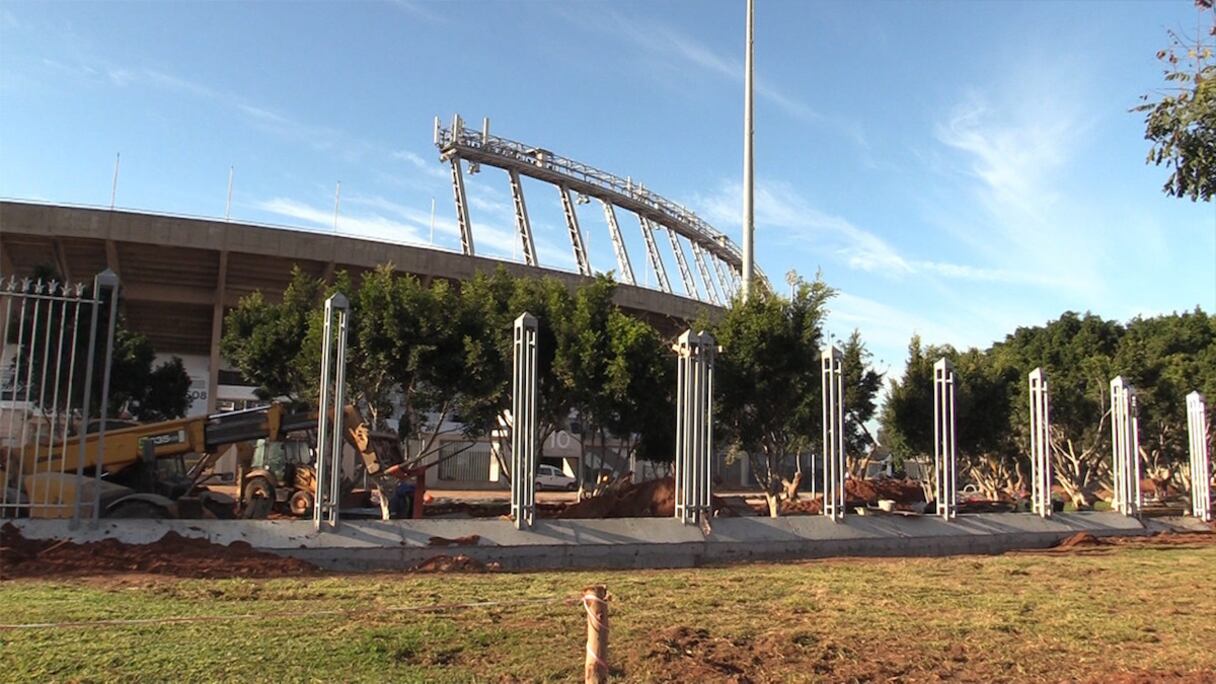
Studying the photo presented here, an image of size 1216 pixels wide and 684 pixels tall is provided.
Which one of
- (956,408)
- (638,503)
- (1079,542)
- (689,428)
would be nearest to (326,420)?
(689,428)

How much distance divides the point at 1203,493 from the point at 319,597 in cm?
2105

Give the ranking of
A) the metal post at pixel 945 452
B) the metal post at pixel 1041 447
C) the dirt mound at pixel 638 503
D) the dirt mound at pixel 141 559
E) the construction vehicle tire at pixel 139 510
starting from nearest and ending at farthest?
the dirt mound at pixel 141 559
the construction vehicle tire at pixel 139 510
the metal post at pixel 945 452
the dirt mound at pixel 638 503
the metal post at pixel 1041 447

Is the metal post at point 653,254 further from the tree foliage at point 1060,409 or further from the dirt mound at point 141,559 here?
the dirt mound at point 141,559

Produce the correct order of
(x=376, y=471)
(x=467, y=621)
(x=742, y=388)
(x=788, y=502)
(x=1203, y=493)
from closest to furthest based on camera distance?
(x=467, y=621), (x=376, y=471), (x=742, y=388), (x=788, y=502), (x=1203, y=493)

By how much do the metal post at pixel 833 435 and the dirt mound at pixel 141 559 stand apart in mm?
8536

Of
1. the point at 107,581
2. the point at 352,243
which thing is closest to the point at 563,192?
the point at 352,243

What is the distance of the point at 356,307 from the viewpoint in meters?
18.3

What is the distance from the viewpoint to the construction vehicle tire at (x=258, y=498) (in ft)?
50.9

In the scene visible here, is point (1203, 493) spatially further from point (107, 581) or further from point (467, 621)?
point (107, 581)

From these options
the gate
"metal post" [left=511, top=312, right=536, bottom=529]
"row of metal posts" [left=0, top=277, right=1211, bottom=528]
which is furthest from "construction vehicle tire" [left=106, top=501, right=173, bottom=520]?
"metal post" [left=511, top=312, right=536, bottom=529]

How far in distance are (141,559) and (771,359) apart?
459 inches

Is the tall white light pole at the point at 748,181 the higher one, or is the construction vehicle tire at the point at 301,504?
the tall white light pole at the point at 748,181

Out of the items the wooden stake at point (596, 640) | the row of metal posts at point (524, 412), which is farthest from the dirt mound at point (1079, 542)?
the wooden stake at point (596, 640)

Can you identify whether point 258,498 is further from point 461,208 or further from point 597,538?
point 461,208
